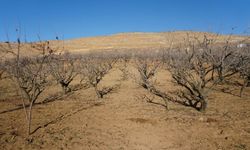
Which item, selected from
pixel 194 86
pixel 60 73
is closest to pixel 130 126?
pixel 194 86

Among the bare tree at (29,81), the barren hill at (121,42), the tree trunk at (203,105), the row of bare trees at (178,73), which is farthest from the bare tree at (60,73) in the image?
the barren hill at (121,42)

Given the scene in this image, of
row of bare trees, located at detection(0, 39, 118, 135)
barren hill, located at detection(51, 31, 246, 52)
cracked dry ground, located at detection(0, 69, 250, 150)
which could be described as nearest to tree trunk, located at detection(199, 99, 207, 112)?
cracked dry ground, located at detection(0, 69, 250, 150)

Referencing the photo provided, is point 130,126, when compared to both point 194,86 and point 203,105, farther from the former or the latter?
point 194,86

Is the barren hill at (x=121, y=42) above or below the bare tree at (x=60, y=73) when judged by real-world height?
above

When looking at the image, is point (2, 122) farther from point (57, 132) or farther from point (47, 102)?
point (47, 102)

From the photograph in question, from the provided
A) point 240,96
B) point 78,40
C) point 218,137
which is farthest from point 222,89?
point 78,40

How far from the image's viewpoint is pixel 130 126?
938 centimetres

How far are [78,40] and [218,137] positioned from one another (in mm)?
75535

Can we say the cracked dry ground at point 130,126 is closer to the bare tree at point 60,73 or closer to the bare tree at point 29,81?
the bare tree at point 29,81

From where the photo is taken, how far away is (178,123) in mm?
9547

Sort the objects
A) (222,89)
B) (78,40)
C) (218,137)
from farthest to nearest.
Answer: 1. (78,40)
2. (222,89)
3. (218,137)

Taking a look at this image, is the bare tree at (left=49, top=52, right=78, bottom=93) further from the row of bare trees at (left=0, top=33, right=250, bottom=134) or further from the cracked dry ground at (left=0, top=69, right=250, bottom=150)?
the cracked dry ground at (left=0, top=69, right=250, bottom=150)

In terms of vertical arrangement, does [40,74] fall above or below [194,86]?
above

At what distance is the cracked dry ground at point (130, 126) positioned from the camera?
7.73 m
